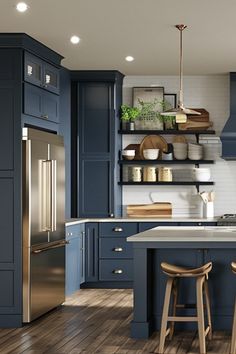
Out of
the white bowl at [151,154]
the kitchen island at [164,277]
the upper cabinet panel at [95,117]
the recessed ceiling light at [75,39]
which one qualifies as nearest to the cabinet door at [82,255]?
the upper cabinet panel at [95,117]

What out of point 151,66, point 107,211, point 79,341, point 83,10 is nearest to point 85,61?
point 151,66

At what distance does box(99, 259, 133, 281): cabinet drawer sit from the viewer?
32.0ft

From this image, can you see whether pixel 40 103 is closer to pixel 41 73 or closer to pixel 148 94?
pixel 41 73

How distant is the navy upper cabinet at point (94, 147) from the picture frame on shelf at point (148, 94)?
0.37 meters

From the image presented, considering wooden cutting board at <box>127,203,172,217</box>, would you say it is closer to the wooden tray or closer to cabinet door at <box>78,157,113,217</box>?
cabinet door at <box>78,157,113,217</box>

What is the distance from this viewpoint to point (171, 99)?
34.0ft

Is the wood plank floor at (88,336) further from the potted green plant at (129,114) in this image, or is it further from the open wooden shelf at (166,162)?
the potted green plant at (129,114)

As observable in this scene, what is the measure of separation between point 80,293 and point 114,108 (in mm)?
2380

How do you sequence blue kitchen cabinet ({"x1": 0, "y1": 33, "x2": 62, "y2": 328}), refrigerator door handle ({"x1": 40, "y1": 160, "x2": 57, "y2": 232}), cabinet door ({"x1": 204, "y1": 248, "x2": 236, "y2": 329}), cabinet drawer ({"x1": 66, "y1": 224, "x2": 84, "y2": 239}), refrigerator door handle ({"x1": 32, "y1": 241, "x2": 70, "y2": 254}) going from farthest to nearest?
cabinet drawer ({"x1": 66, "y1": 224, "x2": 84, "y2": 239})
refrigerator door handle ({"x1": 40, "y1": 160, "x2": 57, "y2": 232})
refrigerator door handle ({"x1": 32, "y1": 241, "x2": 70, "y2": 254})
blue kitchen cabinet ({"x1": 0, "y1": 33, "x2": 62, "y2": 328})
cabinet door ({"x1": 204, "y1": 248, "x2": 236, "y2": 329})

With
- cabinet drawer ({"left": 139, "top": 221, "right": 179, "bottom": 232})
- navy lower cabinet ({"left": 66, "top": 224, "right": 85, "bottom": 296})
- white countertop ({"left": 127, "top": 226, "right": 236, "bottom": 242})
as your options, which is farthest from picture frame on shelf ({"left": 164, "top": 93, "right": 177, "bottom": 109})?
white countertop ({"left": 127, "top": 226, "right": 236, "bottom": 242})

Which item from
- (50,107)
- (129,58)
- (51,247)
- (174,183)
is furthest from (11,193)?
(174,183)

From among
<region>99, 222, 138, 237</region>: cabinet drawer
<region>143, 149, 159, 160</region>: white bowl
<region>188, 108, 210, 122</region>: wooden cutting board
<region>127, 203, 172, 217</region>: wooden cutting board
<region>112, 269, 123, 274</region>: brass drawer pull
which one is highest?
<region>188, 108, 210, 122</region>: wooden cutting board

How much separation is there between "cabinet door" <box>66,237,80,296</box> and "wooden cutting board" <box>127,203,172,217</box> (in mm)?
994

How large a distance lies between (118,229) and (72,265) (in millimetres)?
917
